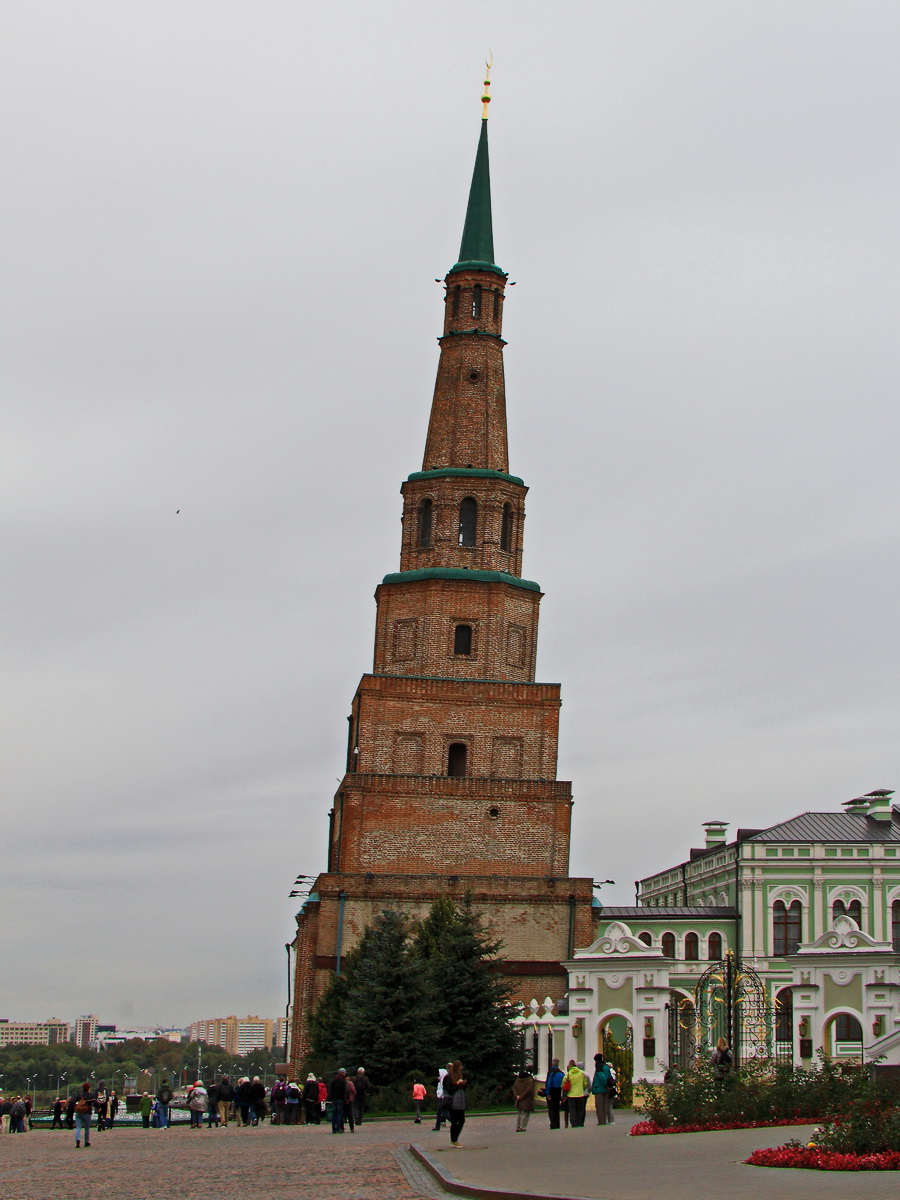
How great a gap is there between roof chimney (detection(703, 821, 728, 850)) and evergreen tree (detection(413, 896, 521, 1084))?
78.7 feet

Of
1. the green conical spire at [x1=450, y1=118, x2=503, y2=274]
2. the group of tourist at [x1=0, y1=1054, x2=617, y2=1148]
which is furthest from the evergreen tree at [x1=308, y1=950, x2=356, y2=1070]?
the green conical spire at [x1=450, y1=118, x2=503, y2=274]

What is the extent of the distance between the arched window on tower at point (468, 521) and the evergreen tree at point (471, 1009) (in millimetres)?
15889

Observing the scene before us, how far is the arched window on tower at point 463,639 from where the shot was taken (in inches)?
1919

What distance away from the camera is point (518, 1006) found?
3688cm

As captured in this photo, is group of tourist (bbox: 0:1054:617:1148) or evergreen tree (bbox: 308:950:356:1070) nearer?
group of tourist (bbox: 0:1054:617:1148)

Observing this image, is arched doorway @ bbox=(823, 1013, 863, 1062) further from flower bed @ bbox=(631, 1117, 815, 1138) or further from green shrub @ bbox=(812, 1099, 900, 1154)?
green shrub @ bbox=(812, 1099, 900, 1154)

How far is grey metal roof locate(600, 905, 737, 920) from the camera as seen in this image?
51.1 m

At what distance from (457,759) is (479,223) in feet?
61.4

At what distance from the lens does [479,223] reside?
176 feet

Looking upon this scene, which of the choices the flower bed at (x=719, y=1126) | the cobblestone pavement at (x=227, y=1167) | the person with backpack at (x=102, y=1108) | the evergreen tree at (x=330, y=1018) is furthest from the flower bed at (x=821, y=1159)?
the evergreen tree at (x=330, y=1018)

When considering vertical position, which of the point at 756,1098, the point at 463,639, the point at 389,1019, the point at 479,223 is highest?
the point at 479,223

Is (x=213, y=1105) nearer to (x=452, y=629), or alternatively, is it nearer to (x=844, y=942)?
(x=844, y=942)

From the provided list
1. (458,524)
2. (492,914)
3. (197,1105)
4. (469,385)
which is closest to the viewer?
(197,1105)

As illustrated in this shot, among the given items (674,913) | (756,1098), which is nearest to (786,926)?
(674,913)
